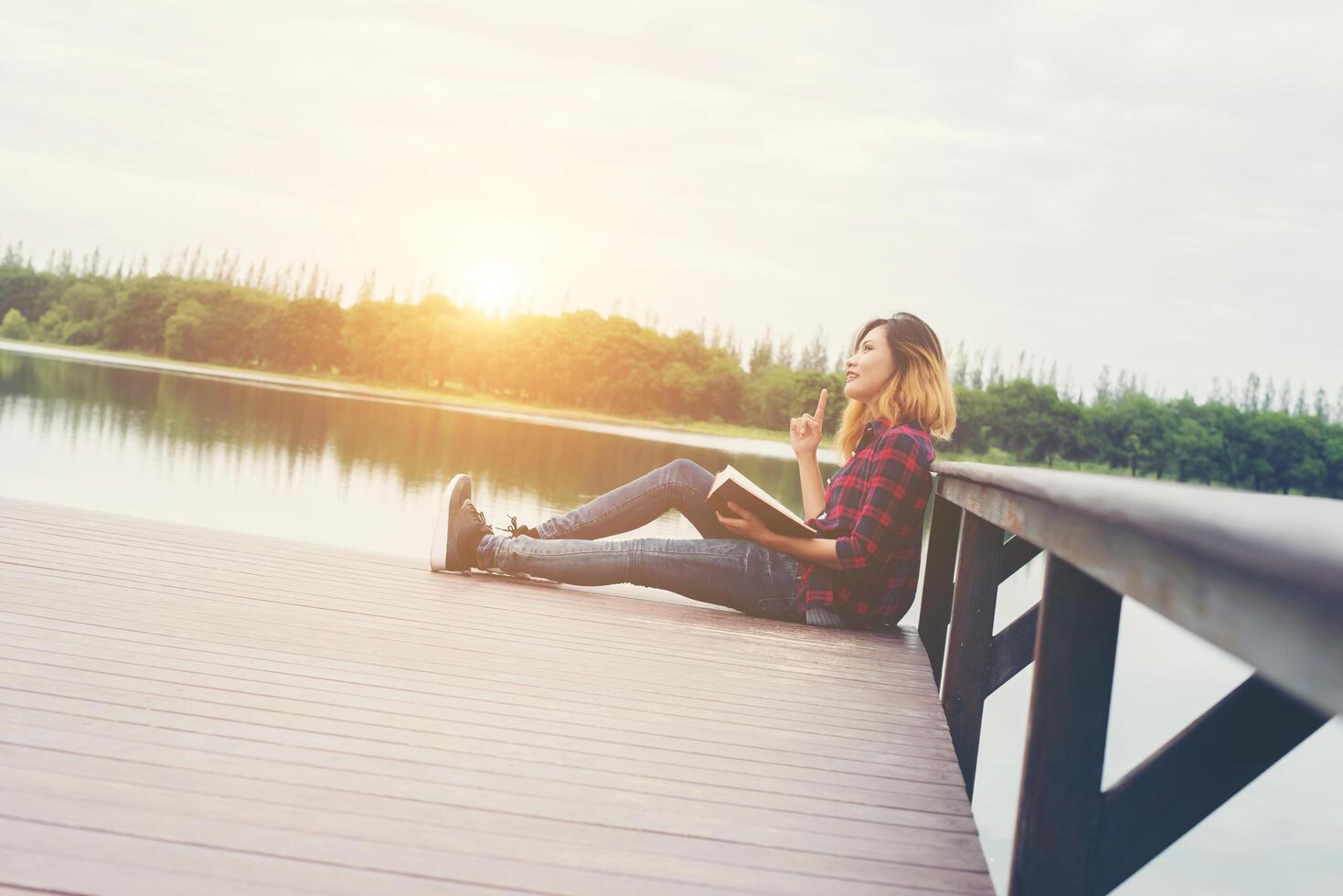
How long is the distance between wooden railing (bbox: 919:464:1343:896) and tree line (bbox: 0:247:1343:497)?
54549mm

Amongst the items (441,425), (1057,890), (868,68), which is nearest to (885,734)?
(1057,890)

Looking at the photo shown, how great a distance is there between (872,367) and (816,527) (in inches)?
23.7

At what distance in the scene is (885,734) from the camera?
229 cm

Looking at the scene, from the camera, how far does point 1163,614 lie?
78 cm

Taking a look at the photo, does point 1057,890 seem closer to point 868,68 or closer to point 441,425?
point 441,425

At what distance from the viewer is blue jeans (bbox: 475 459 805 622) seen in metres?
3.46

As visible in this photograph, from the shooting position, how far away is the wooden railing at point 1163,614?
538 millimetres

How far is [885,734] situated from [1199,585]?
170 centimetres

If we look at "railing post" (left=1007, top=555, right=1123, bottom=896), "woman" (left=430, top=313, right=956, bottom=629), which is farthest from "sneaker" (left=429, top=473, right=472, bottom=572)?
"railing post" (left=1007, top=555, right=1123, bottom=896)

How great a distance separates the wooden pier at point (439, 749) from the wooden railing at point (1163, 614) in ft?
0.88

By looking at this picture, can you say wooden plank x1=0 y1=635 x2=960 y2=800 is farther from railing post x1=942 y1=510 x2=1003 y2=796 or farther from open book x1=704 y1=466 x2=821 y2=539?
open book x1=704 y1=466 x2=821 y2=539

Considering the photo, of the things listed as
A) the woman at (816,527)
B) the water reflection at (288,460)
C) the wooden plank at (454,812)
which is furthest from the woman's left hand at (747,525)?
the water reflection at (288,460)

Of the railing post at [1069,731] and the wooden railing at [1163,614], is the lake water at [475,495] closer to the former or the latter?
the wooden railing at [1163,614]

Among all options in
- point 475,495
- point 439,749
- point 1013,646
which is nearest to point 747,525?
point 1013,646
